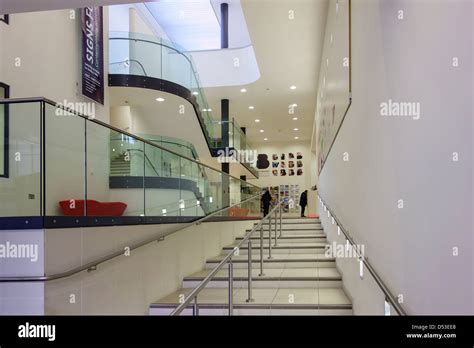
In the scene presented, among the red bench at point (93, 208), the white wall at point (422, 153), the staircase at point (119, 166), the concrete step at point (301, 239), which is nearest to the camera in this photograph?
the white wall at point (422, 153)

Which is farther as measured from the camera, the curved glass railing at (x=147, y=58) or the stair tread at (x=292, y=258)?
the curved glass railing at (x=147, y=58)

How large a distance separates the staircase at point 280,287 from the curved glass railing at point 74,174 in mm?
1165

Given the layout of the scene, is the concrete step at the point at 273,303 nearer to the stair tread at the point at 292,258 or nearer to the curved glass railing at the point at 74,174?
the stair tread at the point at 292,258

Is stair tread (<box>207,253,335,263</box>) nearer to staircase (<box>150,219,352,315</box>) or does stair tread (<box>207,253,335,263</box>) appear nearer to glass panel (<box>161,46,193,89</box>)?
staircase (<box>150,219,352,315</box>)

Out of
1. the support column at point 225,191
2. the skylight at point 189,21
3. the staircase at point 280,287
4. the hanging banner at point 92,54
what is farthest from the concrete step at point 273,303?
the skylight at point 189,21

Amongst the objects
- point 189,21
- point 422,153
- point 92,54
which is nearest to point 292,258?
point 422,153

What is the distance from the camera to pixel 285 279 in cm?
583

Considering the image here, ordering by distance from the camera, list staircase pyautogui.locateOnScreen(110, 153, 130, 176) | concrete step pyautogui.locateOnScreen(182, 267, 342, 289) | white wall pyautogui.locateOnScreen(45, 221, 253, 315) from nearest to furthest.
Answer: white wall pyautogui.locateOnScreen(45, 221, 253, 315)
staircase pyautogui.locateOnScreen(110, 153, 130, 176)
concrete step pyautogui.locateOnScreen(182, 267, 342, 289)

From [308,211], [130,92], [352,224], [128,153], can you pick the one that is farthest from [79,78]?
[308,211]

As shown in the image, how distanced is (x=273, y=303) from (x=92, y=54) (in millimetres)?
6061

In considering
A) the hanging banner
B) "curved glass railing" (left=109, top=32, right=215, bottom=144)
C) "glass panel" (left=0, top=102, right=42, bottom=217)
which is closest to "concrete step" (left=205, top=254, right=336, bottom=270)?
"glass panel" (left=0, top=102, right=42, bottom=217)

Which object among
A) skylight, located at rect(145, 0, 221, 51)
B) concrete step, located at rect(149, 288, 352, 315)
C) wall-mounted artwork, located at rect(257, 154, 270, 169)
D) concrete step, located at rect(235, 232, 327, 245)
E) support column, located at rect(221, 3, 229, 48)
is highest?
skylight, located at rect(145, 0, 221, 51)

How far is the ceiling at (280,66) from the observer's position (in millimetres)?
8773

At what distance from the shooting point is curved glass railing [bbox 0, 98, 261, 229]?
3.62m
